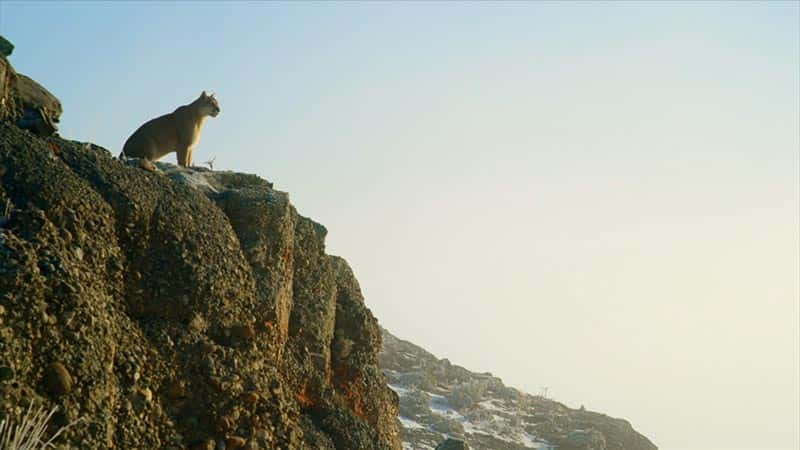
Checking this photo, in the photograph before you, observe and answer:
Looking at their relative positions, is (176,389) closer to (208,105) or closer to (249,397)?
(249,397)

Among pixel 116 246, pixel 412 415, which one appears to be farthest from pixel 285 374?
pixel 412 415

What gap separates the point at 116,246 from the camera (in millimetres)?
8883

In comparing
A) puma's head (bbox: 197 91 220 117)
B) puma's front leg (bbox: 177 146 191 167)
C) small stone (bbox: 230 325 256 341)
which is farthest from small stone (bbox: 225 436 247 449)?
puma's head (bbox: 197 91 220 117)

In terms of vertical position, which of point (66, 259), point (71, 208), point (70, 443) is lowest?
point (70, 443)

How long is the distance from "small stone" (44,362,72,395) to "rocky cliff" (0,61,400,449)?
12 millimetres

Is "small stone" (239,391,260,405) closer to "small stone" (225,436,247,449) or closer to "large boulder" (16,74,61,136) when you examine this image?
"small stone" (225,436,247,449)

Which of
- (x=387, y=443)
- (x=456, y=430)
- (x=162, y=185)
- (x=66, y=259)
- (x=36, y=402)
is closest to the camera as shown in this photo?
(x=36, y=402)

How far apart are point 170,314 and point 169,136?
22.0ft

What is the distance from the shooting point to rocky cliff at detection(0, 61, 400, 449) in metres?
7.56

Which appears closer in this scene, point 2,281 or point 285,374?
point 2,281

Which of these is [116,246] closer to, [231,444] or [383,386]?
[231,444]

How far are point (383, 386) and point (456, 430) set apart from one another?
1675 centimetres

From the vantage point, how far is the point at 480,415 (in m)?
30.4

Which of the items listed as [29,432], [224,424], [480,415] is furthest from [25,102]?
[480,415]
